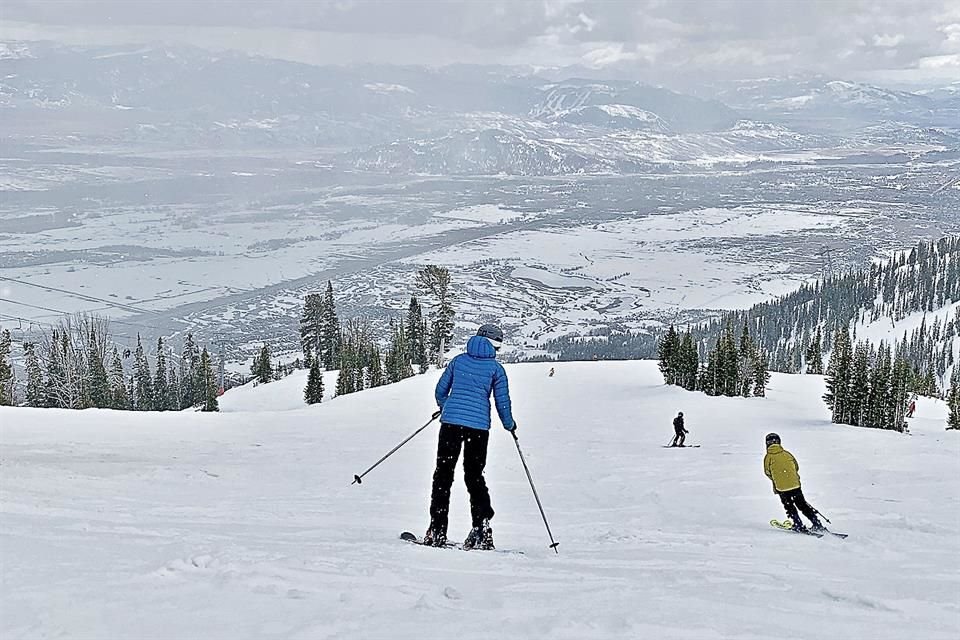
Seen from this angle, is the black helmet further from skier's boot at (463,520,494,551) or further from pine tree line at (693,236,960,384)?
pine tree line at (693,236,960,384)

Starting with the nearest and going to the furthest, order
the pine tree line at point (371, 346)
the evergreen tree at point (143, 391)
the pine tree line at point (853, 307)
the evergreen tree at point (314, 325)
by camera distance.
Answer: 1. the pine tree line at point (371, 346)
2. the evergreen tree at point (143, 391)
3. the evergreen tree at point (314, 325)
4. the pine tree line at point (853, 307)

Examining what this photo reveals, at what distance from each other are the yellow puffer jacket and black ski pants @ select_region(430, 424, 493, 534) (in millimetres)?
4828

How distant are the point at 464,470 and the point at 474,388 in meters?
Answer: 0.89

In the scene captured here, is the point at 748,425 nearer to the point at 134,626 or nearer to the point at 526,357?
the point at 134,626

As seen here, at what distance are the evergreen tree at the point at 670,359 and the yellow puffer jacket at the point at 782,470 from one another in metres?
32.8

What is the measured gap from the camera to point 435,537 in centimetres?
829

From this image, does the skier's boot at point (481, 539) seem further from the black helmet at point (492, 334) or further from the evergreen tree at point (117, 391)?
the evergreen tree at point (117, 391)

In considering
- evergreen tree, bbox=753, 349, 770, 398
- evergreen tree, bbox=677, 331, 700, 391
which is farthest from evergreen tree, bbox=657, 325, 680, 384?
evergreen tree, bbox=753, 349, 770, 398

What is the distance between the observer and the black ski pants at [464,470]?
8.25 meters

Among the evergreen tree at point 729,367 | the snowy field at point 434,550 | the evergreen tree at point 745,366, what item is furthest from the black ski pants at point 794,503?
the evergreen tree at point 745,366

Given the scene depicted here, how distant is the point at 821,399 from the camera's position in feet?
145

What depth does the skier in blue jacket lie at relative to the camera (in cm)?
827

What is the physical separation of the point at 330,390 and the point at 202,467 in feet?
146

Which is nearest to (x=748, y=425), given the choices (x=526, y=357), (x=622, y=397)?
(x=622, y=397)
